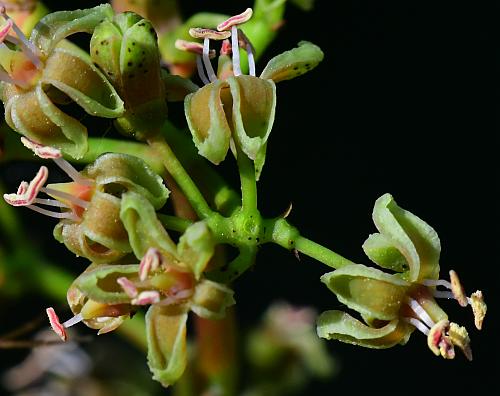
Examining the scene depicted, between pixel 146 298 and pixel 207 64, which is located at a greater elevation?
pixel 207 64

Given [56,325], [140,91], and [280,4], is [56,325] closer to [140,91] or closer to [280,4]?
[140,91]

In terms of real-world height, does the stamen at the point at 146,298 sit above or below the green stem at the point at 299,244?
below

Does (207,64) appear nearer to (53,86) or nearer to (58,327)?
(53,86)

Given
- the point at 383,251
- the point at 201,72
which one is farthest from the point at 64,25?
the point at 383,251

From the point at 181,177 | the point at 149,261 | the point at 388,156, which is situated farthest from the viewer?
the point at 388,156

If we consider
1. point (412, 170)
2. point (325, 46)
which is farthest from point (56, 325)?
point (412, 170)

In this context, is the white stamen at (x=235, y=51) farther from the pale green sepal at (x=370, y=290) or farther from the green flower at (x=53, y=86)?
the pale green sepal at (x=370, y=290)

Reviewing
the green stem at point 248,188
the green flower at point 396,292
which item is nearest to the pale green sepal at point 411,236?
the green flower at point 396,292
